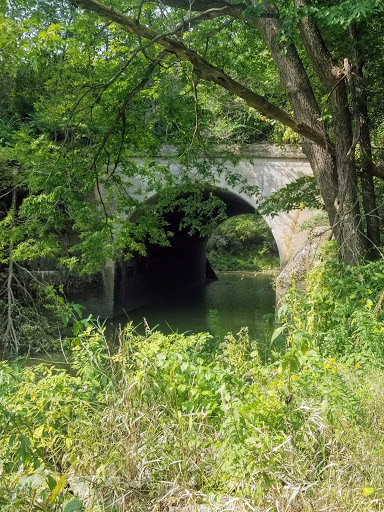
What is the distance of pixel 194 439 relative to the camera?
8.35ft

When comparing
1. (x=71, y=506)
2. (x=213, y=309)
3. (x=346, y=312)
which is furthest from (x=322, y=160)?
(x=71, y=506)

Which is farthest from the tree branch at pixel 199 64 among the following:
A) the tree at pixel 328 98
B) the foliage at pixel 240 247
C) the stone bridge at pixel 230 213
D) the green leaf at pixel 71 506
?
the foliage at pixel 240 247

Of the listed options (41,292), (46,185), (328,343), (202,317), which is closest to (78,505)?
(328,343)

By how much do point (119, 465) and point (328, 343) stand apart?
243cm

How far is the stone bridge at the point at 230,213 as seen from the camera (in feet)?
37.6

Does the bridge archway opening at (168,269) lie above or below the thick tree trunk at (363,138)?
below

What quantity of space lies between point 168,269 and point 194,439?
1603 cm

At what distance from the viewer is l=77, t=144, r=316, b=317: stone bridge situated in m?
11.5

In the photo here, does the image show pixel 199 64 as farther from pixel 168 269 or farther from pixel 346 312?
pixel 168 269

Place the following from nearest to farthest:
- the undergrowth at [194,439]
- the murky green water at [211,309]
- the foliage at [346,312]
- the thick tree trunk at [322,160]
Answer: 1. the undergrowth at [194,439]
2. the foliage at [346,312]
3. the thick tree trunk at [322,160]
4. the murky green water at [211,309]

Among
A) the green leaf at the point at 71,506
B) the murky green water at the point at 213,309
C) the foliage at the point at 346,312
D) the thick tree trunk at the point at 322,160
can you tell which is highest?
the thick tree trunk at the point at 322,160

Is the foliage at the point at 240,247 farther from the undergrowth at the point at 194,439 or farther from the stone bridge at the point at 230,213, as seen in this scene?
the undergrowth at the point at 194,439

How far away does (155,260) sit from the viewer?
17.0 metres

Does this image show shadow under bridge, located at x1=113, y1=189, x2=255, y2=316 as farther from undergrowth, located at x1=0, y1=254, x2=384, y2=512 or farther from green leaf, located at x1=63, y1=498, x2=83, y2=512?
green leaf, located at x1=63, y1=498, x2=83, y2=512
